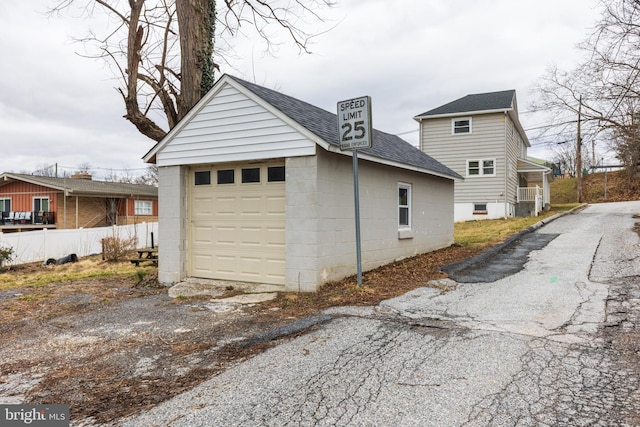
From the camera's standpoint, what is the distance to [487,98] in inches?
1003

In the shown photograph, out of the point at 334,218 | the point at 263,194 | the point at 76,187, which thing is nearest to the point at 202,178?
the point at 263,194

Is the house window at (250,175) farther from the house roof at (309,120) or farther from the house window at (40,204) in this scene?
the house window at (40,204)

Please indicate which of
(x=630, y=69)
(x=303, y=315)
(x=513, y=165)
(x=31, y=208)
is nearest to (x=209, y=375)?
(x=303, y=315)

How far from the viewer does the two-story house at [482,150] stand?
23453 mm

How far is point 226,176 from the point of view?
29.7ft

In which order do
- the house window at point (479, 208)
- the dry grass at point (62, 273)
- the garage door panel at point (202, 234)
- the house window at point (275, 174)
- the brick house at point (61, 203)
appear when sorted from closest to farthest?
the house window at point (275, 174) < the garage door panel at point (202, 234) < the dry grass at point (62, 273) < the house window at point (479, 208) < the brick house at point (61, 203)

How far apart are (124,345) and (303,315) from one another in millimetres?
2364

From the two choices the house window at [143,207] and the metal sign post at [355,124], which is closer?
the metal sign post at [355,124]

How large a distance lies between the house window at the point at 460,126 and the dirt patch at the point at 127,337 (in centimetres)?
1733

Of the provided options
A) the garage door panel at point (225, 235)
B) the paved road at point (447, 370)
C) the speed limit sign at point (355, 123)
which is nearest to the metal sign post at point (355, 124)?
the speed limit sign at point (355, 123)

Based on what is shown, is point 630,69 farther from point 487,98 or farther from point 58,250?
point 58,250

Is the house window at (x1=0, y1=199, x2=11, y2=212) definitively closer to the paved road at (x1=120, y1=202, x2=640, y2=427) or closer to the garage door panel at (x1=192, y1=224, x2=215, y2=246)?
the garage door panel at (x1=192, y1=224, x2=215, y2=246)

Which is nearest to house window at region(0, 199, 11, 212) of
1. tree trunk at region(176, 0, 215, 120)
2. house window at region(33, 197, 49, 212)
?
house window at region(33, 197, 49, 212)

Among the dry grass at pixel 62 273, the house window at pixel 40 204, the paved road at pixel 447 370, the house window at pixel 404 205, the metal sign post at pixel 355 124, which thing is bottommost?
the dry grass at pixel 62 273
